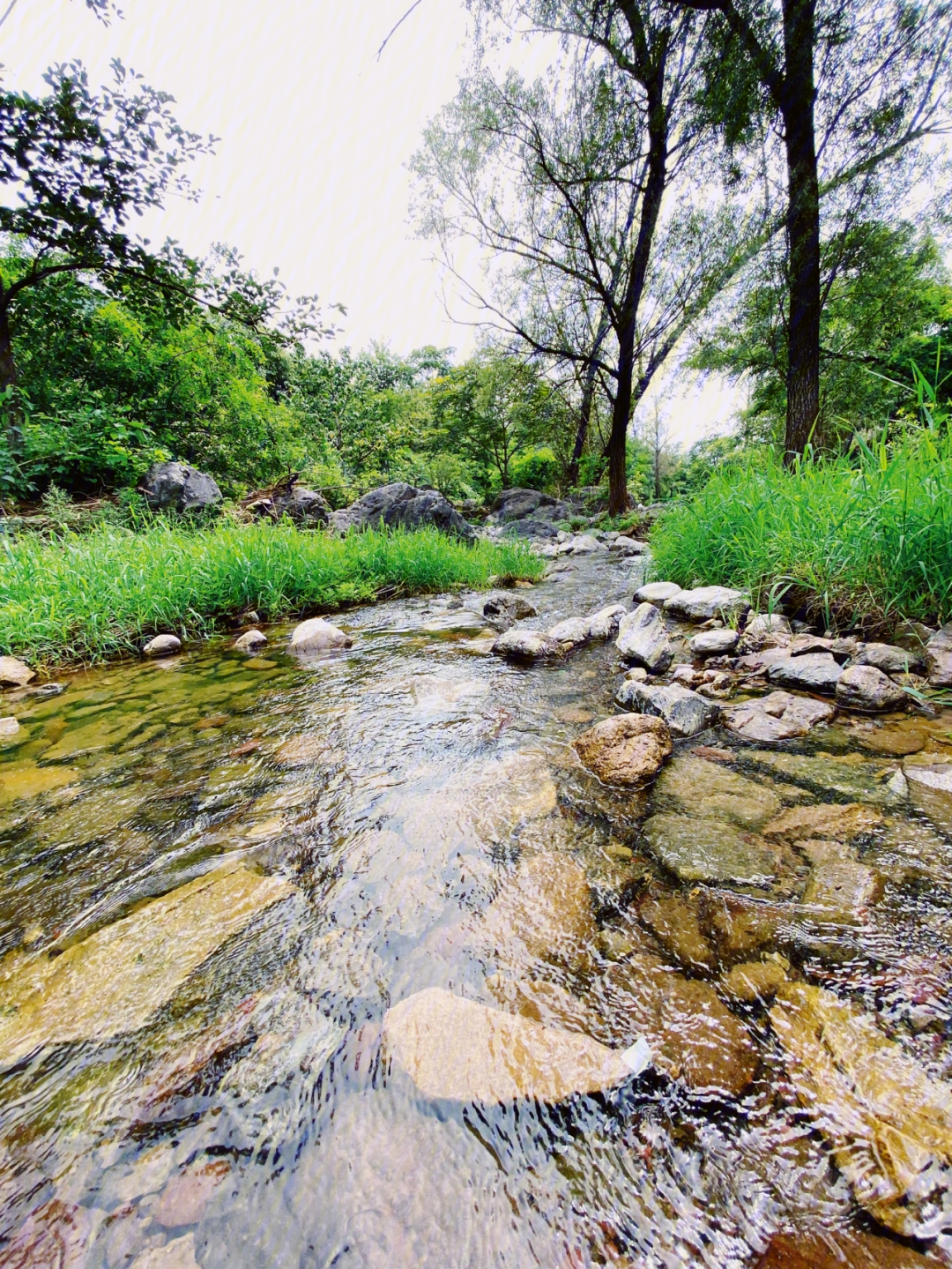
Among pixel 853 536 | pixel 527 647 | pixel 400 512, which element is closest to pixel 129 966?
pixel 527 647

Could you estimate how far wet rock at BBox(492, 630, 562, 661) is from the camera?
101 inches

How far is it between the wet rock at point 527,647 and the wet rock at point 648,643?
0.37 meters

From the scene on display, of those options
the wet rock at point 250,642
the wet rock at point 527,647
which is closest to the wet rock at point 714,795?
the wet rock at point 527,647

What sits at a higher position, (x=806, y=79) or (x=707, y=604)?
(x=806, y=79)

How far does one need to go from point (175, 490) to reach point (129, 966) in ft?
21.0

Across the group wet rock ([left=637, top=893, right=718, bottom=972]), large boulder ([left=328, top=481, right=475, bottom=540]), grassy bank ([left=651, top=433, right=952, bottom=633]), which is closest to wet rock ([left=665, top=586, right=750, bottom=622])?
grassy bank ([left=651, top=433, right=952, bottom=633])

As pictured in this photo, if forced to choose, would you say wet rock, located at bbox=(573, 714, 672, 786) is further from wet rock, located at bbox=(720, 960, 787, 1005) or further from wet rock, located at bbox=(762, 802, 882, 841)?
wet rock, located at bbox=(720, 960, 787, 1005)

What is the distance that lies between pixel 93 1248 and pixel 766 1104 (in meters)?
0.80

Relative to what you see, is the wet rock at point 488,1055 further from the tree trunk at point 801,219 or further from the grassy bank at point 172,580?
the tree trunk at point 801,219

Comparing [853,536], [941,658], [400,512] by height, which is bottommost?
[941,658]

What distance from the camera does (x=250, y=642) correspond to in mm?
3240

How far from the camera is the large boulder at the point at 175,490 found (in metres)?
5.76

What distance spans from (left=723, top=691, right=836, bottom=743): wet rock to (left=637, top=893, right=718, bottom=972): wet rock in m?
0.82

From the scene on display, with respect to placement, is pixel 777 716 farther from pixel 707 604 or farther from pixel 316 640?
pixel 316 640
